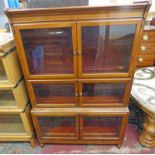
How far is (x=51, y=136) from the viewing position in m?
1.44

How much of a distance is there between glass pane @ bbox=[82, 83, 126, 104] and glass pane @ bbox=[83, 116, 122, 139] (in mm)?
204

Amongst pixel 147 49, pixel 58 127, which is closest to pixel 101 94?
pixel 58 127

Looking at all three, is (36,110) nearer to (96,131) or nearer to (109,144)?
(96,131)

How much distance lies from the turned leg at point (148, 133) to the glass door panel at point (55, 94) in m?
0.69

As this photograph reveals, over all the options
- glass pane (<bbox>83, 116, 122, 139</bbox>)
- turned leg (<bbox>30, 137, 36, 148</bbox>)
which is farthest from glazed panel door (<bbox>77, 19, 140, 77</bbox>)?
turned leg (<bbox>30, 137, 36, 148</bbox>)

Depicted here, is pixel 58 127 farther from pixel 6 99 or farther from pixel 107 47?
pixel 107 47

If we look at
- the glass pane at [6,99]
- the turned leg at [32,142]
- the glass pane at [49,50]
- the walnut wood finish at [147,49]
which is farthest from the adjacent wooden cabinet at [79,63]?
the walnut wood finish at [147,49]

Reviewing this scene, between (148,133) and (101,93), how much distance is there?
1.92 feet

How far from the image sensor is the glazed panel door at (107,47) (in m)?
0.93

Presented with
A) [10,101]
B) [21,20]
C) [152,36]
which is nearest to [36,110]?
[10,101]

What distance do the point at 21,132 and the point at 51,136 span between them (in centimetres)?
29

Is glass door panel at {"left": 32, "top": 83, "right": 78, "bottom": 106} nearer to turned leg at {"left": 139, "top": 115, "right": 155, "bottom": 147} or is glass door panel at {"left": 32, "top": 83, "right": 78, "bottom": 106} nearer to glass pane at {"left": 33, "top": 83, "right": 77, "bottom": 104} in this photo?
glass pane at {"left": 33, "top": 83, "right": 77, "bottom": 104}

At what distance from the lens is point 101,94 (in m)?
1.29

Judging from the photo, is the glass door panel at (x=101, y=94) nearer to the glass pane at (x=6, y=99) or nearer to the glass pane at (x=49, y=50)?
the glass pane at (x=49, y=50)
